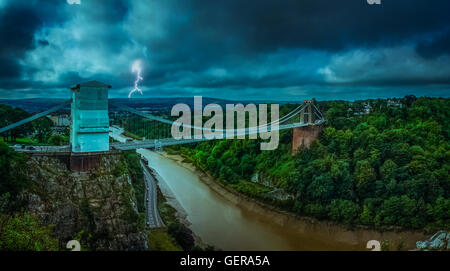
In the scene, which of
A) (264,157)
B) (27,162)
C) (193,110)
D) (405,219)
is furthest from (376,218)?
(193,110)

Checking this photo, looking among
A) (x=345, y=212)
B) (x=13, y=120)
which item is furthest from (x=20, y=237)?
(x=345, y=212)

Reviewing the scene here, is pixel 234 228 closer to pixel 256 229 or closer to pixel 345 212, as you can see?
pixel 256 229

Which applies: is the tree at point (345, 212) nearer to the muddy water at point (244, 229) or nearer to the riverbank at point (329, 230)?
the riverbank at point (329, 230)

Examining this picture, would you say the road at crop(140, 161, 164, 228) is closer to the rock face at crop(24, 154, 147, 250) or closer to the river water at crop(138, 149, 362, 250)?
the river water at crop(138, 149, 362, 250)

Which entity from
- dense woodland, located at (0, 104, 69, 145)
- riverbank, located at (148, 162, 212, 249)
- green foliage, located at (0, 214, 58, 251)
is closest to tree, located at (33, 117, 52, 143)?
dense woodland, located at (0, 104, 69, 145)

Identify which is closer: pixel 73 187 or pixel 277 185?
pixel 73 187

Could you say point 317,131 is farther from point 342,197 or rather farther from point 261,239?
point 261,239

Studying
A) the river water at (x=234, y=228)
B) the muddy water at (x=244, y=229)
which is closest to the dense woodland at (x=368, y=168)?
the muddy water at (x=244, y=229)
